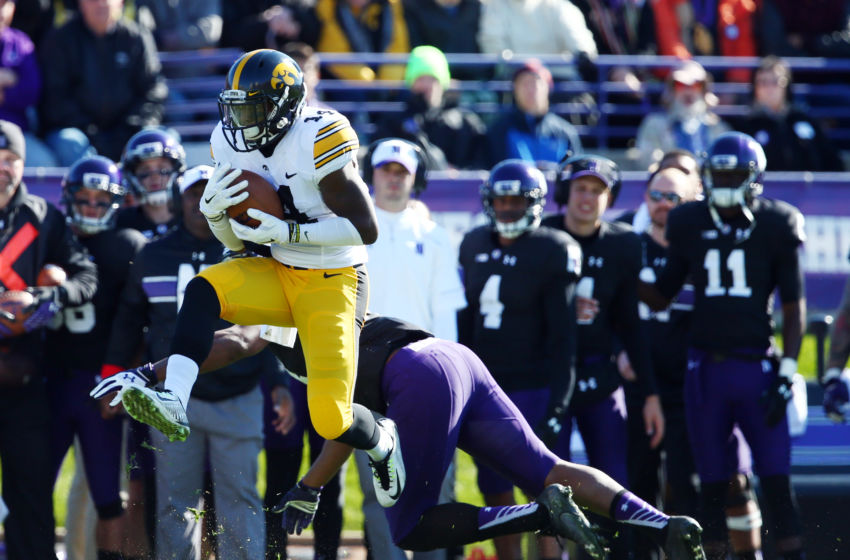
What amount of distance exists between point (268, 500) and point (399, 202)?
169 centimetres

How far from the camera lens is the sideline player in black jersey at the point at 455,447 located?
4461mm

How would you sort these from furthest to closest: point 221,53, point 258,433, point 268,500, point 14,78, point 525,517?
point 221,53 < point 14,78 < point 268,500 < point 258,433 < point 525,517

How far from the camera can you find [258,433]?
595cm

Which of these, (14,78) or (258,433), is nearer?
(258,433)

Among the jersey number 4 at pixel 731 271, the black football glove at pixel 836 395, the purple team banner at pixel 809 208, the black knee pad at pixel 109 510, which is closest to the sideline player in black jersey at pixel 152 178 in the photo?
the black knee pad at pixel 109 510

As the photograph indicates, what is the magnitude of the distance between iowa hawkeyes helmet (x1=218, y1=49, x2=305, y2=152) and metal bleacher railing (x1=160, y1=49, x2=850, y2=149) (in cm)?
468

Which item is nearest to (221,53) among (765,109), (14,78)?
(14,78)

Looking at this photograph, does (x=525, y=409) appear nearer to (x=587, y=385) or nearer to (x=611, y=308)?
(x=587, y=385)

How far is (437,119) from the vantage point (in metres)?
8.82

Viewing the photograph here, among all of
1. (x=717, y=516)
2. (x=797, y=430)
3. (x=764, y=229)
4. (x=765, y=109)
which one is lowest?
(x=717, y=516)

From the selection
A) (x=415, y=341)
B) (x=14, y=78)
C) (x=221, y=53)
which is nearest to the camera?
(x=415, y=341)

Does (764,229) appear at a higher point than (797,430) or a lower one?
higher

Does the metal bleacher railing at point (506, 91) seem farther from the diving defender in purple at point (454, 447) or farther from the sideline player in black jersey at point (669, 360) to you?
the diving defender in purple at point (454, 447)

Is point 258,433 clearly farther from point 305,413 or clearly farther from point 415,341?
point 415,341
